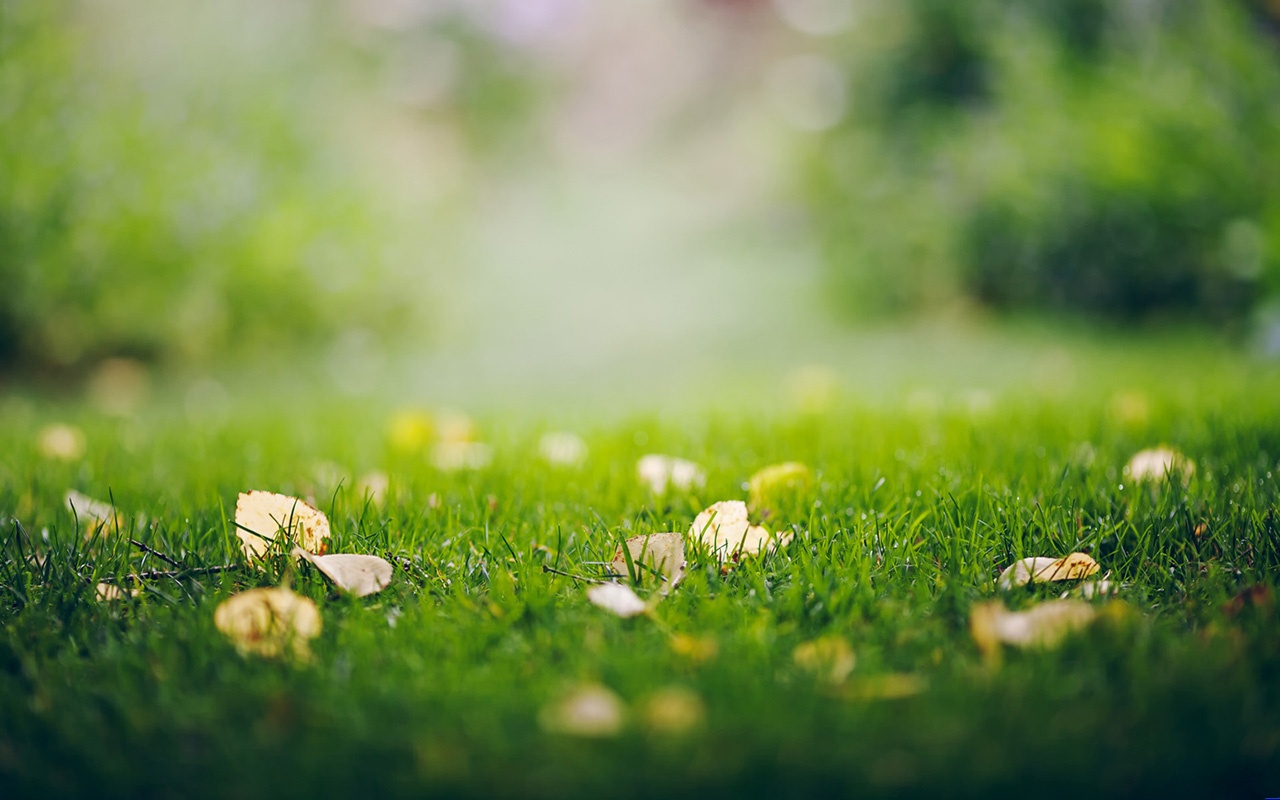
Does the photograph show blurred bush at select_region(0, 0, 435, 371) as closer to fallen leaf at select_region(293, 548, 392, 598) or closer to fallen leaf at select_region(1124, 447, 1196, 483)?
fallen leaf at select_region(293, 548, 392, 598)

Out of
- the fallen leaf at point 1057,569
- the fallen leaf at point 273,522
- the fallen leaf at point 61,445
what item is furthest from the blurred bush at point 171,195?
the fallen leaf at point 1057,569

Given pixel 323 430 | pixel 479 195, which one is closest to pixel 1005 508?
pixel 323 430

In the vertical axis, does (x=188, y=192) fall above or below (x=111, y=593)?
above

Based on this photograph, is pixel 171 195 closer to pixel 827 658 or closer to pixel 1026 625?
pixel 827 658

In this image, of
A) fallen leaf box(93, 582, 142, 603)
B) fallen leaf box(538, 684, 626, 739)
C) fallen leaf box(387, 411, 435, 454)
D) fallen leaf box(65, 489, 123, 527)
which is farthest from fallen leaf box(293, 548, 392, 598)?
fallen leaf box(387, 411, 435, 454)

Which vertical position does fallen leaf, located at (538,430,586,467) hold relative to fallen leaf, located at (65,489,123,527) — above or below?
below

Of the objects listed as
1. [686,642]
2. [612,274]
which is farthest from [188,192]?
[612,274]
